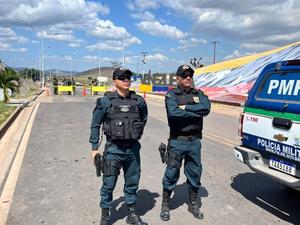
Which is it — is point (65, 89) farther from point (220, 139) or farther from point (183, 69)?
point (183, 69)

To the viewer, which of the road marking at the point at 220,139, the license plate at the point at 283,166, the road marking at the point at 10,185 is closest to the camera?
the license plate at the point at 283,166

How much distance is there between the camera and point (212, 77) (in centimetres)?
3878

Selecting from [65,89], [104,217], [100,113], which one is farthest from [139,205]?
[65,89]

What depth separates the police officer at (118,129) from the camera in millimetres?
4445

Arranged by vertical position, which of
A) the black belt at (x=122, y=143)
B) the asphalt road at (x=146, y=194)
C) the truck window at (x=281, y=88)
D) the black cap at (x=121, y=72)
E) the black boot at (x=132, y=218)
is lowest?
the asphalt road at (x=146, y=194)

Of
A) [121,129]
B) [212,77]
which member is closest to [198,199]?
[121,129]

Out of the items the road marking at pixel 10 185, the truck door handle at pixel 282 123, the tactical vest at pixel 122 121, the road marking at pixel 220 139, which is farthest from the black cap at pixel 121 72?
the road marking at pixel 220 139

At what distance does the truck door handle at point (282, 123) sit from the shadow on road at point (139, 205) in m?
1.95

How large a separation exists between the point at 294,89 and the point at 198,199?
2044 mm

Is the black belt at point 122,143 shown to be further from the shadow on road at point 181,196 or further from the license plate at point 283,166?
the license plate at point 283,166

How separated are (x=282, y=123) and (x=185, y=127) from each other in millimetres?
1184

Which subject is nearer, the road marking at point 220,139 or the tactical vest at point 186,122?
the tactical vest at point 186,122

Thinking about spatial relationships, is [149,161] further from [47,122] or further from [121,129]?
[47,122]

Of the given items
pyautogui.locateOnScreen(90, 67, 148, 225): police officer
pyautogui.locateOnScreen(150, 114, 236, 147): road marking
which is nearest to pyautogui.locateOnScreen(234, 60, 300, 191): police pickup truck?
pyautogui.locateOnScreen(90, 67, 148, 225): police officer
